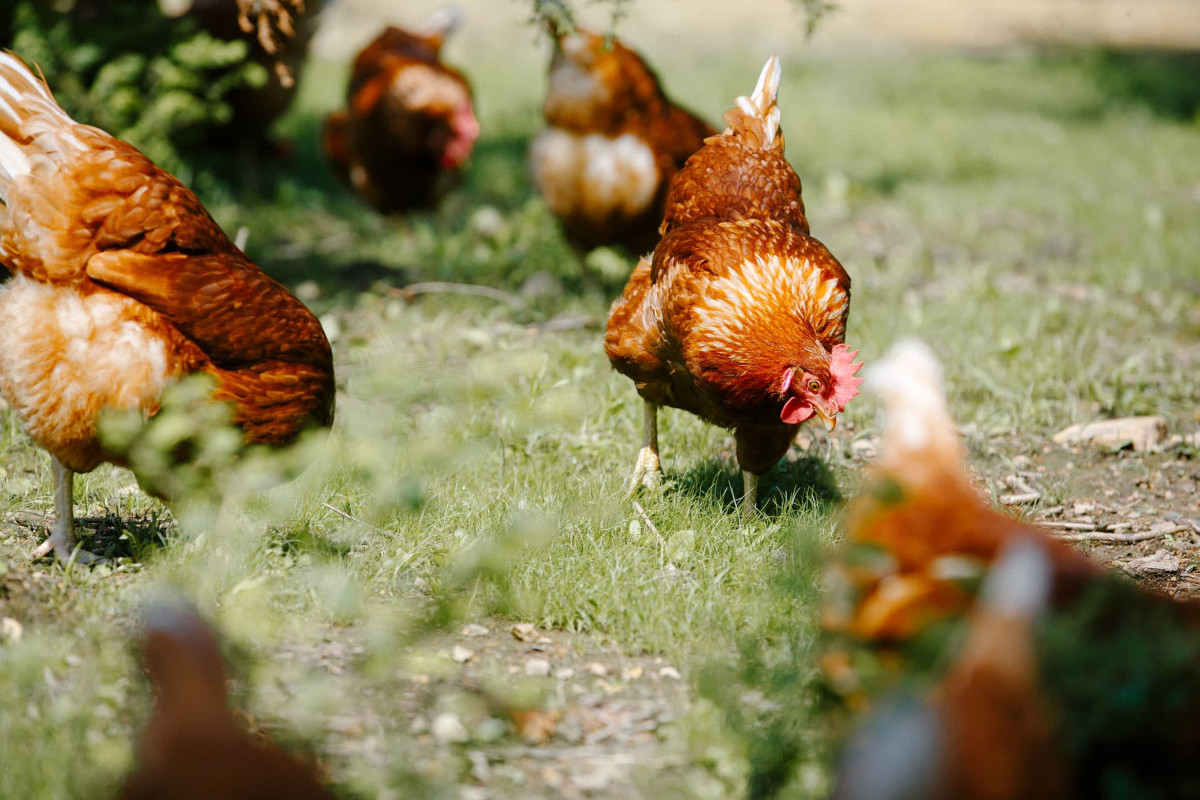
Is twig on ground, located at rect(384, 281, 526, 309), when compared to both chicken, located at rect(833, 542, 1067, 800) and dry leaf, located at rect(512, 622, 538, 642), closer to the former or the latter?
dry leaf, located at rect(512, 622, 538, 642)

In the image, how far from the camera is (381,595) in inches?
125

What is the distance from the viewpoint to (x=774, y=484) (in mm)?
4336

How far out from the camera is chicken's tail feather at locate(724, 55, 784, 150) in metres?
4.44

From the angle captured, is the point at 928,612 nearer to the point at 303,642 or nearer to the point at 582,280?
the point at 303,642

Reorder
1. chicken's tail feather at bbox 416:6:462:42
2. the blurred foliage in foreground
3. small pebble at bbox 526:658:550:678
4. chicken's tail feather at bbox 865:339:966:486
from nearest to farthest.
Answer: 1. chicken's tail feather at bbox 865:339:966:486
2. small pebble at bbox 526:658:550:678
3. the blurred foliage in foreground
4. chicken's tail feather at bbox 416:6:462:42

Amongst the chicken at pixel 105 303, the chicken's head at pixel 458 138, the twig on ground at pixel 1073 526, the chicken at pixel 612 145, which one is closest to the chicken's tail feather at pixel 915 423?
the chicken at pixel 105 303

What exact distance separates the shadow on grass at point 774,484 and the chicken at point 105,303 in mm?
1695

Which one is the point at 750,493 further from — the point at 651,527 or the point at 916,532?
the point at 916,532

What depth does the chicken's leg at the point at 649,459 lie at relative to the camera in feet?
13.4

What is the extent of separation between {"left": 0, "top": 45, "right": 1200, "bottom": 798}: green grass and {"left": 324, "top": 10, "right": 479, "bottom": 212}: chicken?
30cm

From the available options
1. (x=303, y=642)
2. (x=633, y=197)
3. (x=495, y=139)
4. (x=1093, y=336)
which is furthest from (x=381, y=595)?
(x=495, y=139)

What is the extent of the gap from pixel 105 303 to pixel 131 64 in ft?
13.3

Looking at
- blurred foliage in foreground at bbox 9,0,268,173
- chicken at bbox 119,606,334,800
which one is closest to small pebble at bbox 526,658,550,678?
chicken at bbox 119,606,334,800

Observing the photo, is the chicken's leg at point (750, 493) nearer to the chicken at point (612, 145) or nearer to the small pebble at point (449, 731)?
the small pebble at point (449, 731)
